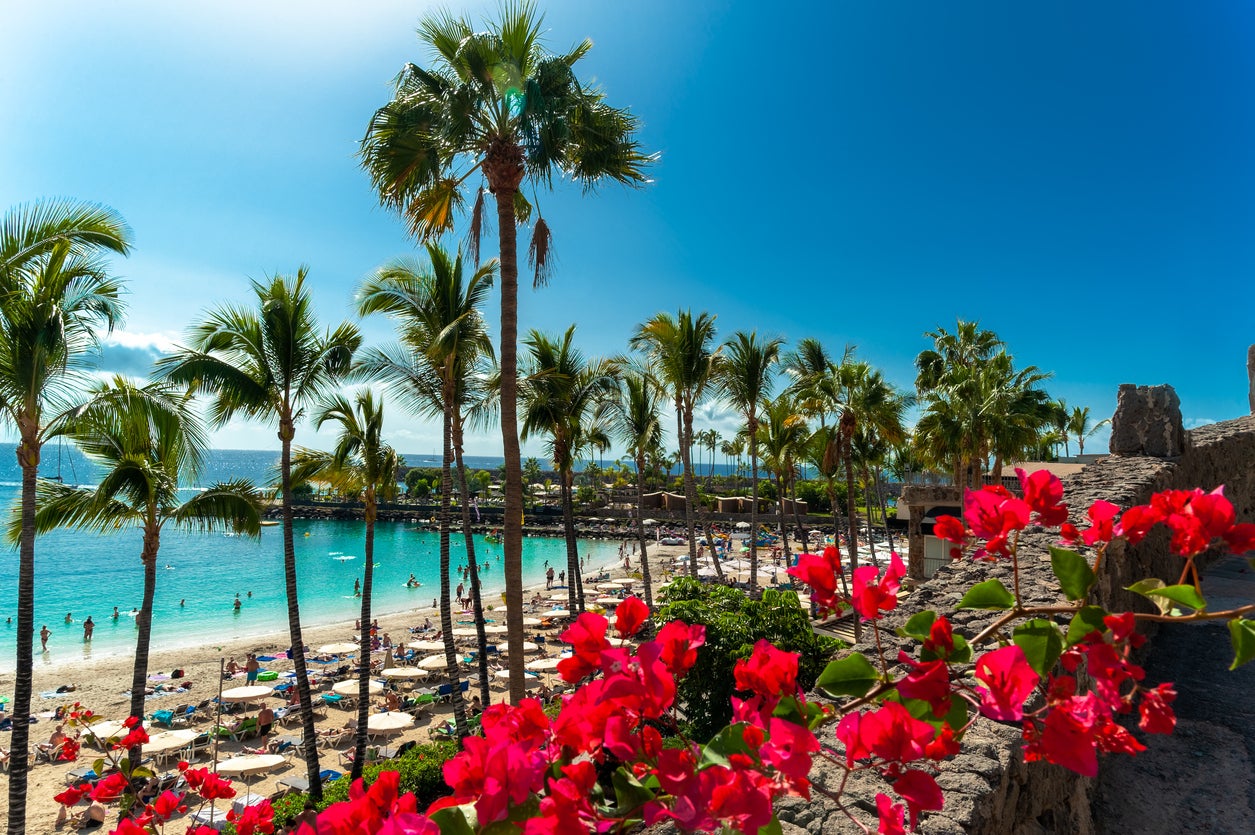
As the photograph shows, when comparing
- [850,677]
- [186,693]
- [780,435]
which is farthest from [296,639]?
[780,435]

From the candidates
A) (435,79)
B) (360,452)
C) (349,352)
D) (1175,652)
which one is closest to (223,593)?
(360,452)

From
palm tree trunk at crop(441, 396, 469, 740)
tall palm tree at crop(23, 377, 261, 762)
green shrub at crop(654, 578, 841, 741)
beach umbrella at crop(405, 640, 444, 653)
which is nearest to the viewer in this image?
green shrub at crop(654, 578, 841, 741)

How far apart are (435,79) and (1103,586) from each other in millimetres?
8564

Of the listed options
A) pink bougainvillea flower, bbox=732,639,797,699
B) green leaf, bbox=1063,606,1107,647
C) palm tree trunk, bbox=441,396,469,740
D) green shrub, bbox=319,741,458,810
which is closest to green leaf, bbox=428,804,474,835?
pink bougainvillea flower, bbox=732,639,797,699

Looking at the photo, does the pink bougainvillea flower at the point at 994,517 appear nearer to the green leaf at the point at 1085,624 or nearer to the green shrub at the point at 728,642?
the green leaf at the point at 1085,624

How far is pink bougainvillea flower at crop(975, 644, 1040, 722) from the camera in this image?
105 cm

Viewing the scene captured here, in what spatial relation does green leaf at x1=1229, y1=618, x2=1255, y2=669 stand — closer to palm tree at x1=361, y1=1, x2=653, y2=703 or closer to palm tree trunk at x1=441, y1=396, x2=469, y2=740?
palm tree at x1=361, y1=1, x2=653, y2=703

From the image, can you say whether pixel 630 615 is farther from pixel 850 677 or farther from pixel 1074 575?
pixel 1074 575

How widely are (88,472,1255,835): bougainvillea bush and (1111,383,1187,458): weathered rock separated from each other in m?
8.73

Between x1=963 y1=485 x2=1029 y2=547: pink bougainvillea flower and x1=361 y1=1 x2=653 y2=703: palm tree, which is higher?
x1=361 y1=1 x2=653 y2=703: palm tree

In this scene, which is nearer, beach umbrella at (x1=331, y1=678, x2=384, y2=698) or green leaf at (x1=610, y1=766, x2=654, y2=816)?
green leaf at (x1=610, y1=766, x2=654, y2=816)

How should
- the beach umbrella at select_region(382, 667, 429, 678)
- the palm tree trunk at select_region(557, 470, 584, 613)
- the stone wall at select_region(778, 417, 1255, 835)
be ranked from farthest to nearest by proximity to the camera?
1. the palm tree trunk at select_region(557, 470, 584, 613)
2. the beach umbrella at select_region(382, 667, 429, 678)
3. the stone wall at select_region(778, 417, 1255, 835)

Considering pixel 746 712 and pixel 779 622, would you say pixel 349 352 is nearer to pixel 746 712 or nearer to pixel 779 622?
pixel 779 622

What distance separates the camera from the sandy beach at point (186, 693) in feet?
44.1
